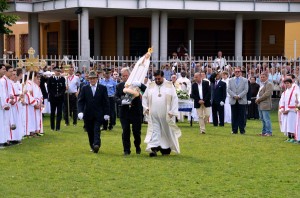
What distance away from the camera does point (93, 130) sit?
1805 cm

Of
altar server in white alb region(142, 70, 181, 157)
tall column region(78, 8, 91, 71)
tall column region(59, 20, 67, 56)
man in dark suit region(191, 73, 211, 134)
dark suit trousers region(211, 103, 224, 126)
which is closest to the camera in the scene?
→ altar server in white alb region(142, 70, 181, 157)

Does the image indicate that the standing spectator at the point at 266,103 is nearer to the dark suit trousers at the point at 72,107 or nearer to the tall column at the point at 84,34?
the dark suit trousers at the point at 72,107

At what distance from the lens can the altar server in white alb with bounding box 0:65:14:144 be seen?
19.0 m

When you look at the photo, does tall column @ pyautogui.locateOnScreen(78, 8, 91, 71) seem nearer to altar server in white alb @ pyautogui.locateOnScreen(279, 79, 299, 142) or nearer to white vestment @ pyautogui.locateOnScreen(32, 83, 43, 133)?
white vestment @ pyautogui.locateOnScreen(32, 83, 43, 133)

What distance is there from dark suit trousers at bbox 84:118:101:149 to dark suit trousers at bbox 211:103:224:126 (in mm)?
9020

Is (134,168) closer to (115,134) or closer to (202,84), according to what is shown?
(115,134)

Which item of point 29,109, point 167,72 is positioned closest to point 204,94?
point 29,109

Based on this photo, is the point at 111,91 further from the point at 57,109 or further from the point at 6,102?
the point at 6,102

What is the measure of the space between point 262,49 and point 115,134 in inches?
1138

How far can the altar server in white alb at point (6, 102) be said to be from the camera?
1895cm

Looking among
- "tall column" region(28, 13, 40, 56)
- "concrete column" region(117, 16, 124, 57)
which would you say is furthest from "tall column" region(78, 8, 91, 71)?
"concrete column" region(117, 16, 124, 57)

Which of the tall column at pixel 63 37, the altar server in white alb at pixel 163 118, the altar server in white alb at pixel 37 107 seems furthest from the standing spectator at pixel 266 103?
the tall column at pixel 63 37

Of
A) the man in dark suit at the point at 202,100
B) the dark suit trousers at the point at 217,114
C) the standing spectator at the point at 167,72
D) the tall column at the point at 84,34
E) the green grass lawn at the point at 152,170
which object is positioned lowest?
the green grass lawn at the point at 152,170

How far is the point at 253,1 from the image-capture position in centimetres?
4144
